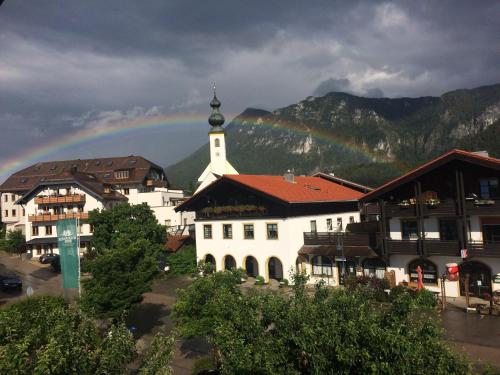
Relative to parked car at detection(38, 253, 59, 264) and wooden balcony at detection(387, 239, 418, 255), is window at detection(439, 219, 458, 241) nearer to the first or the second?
wooden balcony at detection(387, 239, 418, 255)

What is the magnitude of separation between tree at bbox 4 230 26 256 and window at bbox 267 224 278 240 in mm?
38986

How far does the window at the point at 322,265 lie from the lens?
33.2 metres

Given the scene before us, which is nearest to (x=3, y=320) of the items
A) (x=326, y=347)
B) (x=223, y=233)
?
(x=326, y=347)

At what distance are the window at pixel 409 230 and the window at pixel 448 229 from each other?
1.69 meters

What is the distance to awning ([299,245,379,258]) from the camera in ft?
98.6

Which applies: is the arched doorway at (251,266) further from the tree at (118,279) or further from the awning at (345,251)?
the tree at (118,279)

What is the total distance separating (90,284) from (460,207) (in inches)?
856

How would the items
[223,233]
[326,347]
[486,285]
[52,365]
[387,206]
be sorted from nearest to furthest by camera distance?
[52,365] < [326,347] < [486,285] < [387,206] < [223,233]

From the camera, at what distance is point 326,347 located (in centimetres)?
973

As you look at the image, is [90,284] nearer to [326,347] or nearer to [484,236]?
[326,347]

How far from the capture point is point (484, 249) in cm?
2508

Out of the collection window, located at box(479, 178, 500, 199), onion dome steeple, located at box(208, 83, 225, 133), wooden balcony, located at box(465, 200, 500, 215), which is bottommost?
wooden balcony, located at box(465, 200, 500, 215)

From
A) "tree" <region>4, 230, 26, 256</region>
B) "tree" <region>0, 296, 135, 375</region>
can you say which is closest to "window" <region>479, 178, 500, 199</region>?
"tree" <region>0, 296, 135, 375</region>

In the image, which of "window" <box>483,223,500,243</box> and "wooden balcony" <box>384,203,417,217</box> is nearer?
"window" <box>483,223,500,243</box>
